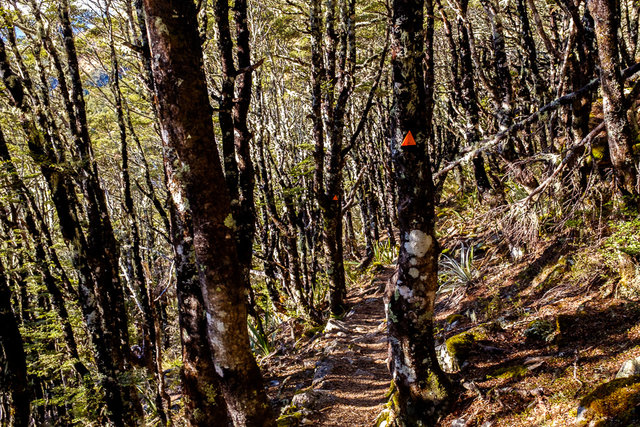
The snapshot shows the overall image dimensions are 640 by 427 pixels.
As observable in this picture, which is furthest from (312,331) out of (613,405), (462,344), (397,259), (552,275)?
(613,405)

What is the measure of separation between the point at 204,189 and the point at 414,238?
1969 millimetres

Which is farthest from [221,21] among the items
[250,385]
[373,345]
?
[373,345]

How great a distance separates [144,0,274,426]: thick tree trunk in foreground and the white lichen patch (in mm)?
1641

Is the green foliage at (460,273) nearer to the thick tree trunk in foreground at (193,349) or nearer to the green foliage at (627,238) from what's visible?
the green foliage at (627,238)

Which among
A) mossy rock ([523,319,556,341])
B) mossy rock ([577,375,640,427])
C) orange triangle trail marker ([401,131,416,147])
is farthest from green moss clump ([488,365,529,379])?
orange triangle trail marker ([401,131,416,147])

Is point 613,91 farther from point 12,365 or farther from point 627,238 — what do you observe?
point 12,365

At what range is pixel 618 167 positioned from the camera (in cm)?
422

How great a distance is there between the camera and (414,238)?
381 cm

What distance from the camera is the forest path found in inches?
209

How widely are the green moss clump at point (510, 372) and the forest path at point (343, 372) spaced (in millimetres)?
1681

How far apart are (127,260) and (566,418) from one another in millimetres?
16513

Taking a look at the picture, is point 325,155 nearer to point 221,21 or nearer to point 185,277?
point 221,21

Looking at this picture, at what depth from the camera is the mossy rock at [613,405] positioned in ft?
8.39

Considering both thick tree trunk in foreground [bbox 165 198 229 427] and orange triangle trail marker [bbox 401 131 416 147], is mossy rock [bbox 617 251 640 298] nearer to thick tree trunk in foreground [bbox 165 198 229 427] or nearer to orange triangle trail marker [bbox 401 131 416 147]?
orange triangle trail marker [bbox 401 131 416 147]
